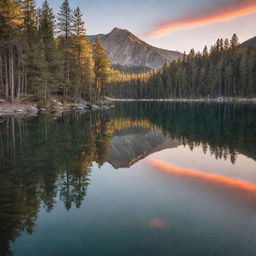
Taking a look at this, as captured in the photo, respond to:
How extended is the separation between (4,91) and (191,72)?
107m

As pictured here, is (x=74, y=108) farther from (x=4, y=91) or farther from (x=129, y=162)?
(x=129, y=162)

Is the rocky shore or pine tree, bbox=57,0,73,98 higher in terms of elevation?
pine tree, bbox=57,0,73,98

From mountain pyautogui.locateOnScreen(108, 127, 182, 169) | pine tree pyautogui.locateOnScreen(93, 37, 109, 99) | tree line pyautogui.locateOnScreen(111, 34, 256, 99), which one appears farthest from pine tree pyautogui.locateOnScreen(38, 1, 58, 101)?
tree line pyautogui.locateOnScreen(111, 34, 256, 99)

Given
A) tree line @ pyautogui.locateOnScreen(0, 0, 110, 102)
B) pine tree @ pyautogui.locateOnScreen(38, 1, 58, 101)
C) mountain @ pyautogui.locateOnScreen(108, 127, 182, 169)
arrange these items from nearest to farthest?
1. mountain @ pyautogui.locateOnScreen(108, 127, 182, 169)
2. tree line @ pyautogui.locateOnScreen(0, 0, 110, 102)
3. pine tree @ pyautogui.locateOnScreen(38, 1, 58, 101)

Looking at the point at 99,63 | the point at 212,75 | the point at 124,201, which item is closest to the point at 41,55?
the point at 99,63

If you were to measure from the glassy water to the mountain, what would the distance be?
208 millimetres

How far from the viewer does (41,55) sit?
4475 centimetres

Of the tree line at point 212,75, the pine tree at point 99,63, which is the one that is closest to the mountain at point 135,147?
the pine tree at point 99,63

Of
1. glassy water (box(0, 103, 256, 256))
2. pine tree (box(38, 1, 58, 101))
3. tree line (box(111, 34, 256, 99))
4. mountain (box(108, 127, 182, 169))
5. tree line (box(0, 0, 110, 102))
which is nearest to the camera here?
glassy water (box(0, 103, 256, 256))

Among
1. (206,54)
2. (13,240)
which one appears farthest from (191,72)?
(13,240)

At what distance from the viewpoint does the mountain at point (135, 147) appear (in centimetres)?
1550

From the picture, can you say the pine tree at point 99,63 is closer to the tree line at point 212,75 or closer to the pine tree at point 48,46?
the pine tree at point 48,46

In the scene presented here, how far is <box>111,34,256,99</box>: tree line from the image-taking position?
105375 millimetres

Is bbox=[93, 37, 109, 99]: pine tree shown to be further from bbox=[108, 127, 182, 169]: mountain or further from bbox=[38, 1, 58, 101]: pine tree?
bbox=[108, 127, 182, 169]: mountain
